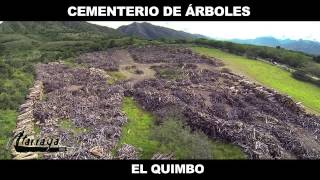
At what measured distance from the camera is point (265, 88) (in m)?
43.9

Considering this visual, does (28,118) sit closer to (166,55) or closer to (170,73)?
(170,73)

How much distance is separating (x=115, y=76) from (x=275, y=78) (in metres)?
17.8

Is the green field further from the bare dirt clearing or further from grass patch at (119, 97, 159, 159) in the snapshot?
grass patch at (119, 97, 159, 159)

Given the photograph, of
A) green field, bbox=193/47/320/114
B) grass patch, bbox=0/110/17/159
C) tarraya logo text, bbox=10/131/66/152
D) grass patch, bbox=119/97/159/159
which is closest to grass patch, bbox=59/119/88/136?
tarraya logo text, bbox=10/131/66/152

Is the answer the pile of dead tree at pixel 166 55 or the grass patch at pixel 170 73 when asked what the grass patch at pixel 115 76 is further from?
the pile of dead tree at pixel 166 55

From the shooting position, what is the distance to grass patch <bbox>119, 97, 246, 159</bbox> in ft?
91.1

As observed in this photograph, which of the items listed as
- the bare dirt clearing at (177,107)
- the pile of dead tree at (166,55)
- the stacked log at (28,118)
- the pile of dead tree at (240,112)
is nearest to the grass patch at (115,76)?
the bare dirt clearing at (177,107)

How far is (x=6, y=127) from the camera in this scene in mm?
31891

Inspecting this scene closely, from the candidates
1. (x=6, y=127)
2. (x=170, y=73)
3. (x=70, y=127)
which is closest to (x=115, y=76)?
(x=170, y=73)

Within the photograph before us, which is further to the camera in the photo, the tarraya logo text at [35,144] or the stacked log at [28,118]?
the tarraya logo text at [35,144]

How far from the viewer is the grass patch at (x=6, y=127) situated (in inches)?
1080

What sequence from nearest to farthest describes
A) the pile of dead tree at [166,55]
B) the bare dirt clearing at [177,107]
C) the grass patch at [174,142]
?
the grass patch at [174,142] → the bare dirt clearing at [177,107] → the pile of dead tree at [166,55]

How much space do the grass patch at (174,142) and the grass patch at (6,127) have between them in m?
6.98
